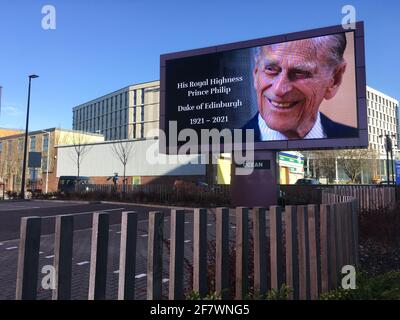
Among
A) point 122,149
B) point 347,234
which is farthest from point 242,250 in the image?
point 122,149

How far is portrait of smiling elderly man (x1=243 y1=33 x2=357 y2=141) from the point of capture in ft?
55.8

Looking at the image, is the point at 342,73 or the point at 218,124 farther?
the point at 218,124

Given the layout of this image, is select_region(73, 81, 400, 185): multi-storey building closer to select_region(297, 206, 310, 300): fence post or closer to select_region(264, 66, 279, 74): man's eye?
select_region(264, 66, 279, 74): man's eye

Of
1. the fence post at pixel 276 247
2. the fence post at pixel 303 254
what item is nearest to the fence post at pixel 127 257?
the fence post at pixel 276 247

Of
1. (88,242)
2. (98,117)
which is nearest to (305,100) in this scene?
(88,242)

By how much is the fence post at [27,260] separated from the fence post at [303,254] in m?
2.57

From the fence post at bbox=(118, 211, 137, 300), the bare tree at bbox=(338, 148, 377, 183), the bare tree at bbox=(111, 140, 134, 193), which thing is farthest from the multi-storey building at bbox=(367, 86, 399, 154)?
the fence post at bbox=(118, 211, 137, 300)

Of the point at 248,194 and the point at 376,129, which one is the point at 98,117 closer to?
the point at 376,129

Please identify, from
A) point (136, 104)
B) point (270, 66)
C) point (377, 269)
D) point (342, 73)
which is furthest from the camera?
point (136, 104)

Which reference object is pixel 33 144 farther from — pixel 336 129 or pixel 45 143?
pixel 336 129

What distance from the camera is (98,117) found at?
124375mm

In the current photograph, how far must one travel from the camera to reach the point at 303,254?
3.97 meters

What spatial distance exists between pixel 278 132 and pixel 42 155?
177 ft
